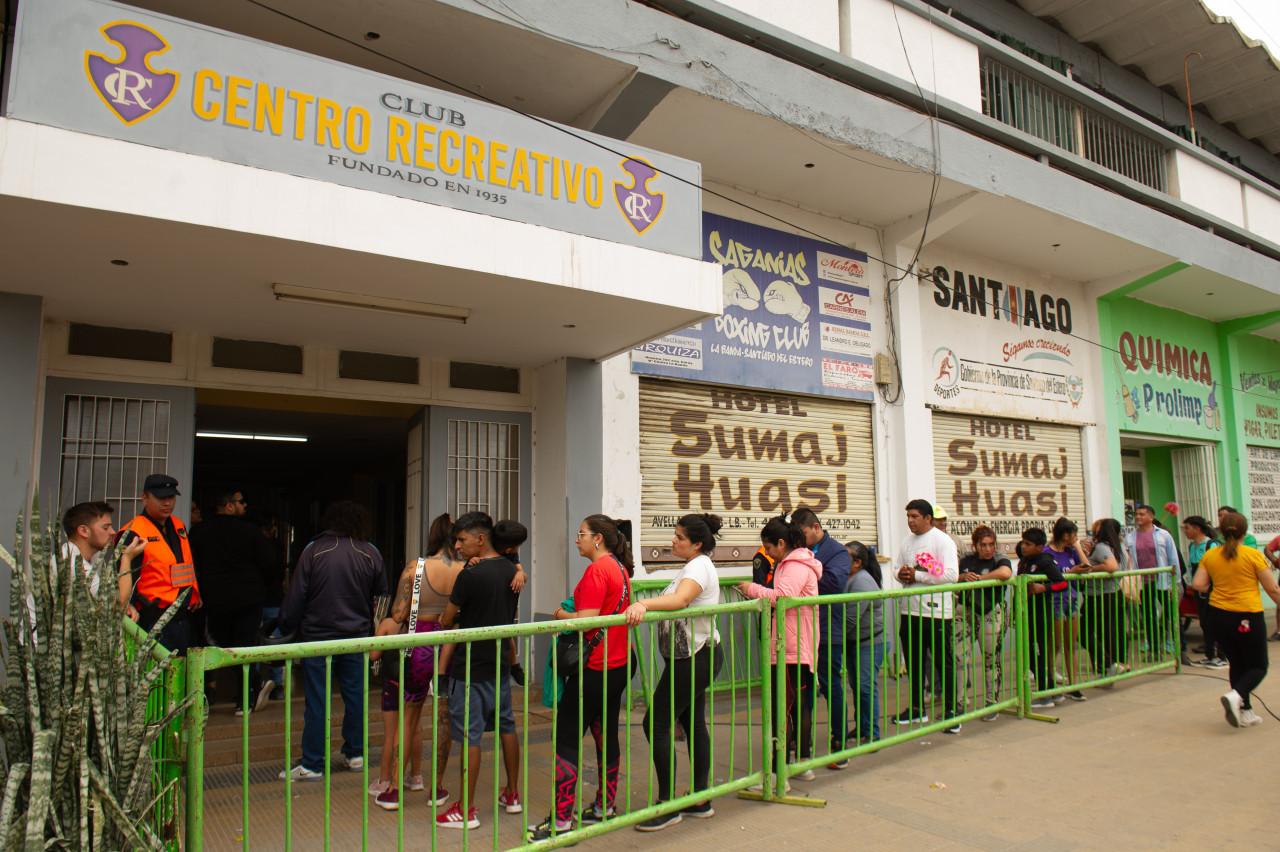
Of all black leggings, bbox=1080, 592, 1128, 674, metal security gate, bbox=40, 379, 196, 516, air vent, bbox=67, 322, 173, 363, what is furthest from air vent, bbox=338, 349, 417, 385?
black leggings, bbox=1080, 592, 1128, 674

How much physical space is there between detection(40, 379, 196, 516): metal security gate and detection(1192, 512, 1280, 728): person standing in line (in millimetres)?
8137

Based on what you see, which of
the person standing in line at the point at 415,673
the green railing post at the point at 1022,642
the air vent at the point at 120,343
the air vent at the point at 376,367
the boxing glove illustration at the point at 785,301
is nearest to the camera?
the person standing in line at the point at 415,673

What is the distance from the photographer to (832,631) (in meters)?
5.71

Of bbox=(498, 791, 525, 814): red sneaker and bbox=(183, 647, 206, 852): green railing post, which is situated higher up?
bbox=(183, 647, 206, 852): green railing post

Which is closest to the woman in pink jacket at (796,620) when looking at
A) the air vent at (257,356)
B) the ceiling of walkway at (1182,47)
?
the air vent at (257,356)

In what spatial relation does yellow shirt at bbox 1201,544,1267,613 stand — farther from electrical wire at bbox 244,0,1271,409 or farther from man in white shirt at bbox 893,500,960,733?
electrical wire at bbox 244,0,1271,409

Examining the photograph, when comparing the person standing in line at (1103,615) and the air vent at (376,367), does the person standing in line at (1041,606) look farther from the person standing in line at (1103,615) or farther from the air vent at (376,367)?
the air vent at (376,367)

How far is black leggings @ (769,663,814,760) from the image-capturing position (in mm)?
5102

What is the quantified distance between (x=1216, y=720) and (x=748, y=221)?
6419 millimetres

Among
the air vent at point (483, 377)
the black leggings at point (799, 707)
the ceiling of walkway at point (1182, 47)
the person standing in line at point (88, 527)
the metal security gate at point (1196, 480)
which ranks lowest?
the black leggings at point (799, 707)

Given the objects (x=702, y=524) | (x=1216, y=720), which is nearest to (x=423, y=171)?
(x=702, y=524)

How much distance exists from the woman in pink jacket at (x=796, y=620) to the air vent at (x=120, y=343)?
4.91 metres

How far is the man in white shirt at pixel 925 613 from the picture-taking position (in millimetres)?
6203

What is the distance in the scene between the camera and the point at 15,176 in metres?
4.28
